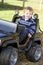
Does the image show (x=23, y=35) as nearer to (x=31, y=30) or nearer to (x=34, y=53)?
(x=31, y=30)

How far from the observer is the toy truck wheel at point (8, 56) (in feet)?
17.7

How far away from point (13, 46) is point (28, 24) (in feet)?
3.65

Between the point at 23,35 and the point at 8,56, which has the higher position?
the point at 23,35

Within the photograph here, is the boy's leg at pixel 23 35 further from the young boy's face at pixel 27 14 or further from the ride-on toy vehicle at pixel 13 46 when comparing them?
the young boy's face at pixel 27 14

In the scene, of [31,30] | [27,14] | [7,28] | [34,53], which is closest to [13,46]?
[7,28]

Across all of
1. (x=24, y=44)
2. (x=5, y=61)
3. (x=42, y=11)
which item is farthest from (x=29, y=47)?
(x=42, y=11)

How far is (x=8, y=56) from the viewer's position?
544 centimetres

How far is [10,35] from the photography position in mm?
5699

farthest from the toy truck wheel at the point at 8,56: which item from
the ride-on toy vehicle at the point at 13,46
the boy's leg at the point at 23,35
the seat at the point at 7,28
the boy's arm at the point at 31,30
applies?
the boy's arm at the point at 31,30

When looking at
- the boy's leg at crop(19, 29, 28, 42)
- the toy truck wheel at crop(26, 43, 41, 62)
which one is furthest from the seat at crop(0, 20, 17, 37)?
the toy truck wheel at crop(26, 43, 41, 62)

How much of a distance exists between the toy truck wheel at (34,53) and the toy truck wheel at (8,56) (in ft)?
3.68

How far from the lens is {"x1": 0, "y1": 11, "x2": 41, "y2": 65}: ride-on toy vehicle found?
213 inches

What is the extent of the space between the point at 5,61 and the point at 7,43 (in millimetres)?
374

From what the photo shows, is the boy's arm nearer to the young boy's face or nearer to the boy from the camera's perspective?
the boy
